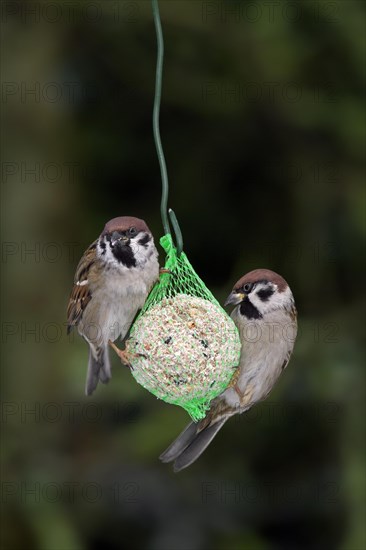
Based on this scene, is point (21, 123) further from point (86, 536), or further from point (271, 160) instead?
point (86, 536)

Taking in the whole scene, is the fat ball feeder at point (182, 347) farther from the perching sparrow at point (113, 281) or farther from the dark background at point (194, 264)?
the dark background at point (194, 264)

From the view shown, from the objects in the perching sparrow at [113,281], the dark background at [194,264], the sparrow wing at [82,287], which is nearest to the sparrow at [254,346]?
the perching sparrow at [113,281]

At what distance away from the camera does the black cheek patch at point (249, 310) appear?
142 inches

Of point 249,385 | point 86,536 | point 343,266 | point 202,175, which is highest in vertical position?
point 202,175

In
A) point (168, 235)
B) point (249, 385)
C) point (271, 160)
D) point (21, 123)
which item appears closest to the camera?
point (168, 235)

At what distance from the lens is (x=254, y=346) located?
12.1 feet

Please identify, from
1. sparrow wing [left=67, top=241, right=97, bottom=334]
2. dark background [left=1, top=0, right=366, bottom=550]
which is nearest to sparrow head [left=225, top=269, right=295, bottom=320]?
sparrow wing [left=67, top=241, right=97, bottom=334]

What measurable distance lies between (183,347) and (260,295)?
368 millimetres

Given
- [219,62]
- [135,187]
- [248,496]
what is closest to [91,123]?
[135,187]

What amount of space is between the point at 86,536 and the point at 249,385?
222cm

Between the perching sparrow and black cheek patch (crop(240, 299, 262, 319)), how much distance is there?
1.08ft

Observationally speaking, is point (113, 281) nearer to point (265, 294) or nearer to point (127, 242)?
point (127, 242)

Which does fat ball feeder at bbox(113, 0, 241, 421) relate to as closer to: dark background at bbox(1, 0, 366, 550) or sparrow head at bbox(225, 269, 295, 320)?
sparrow head at bbox(225, 269, 295, 320)

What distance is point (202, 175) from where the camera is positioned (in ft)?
20.0
